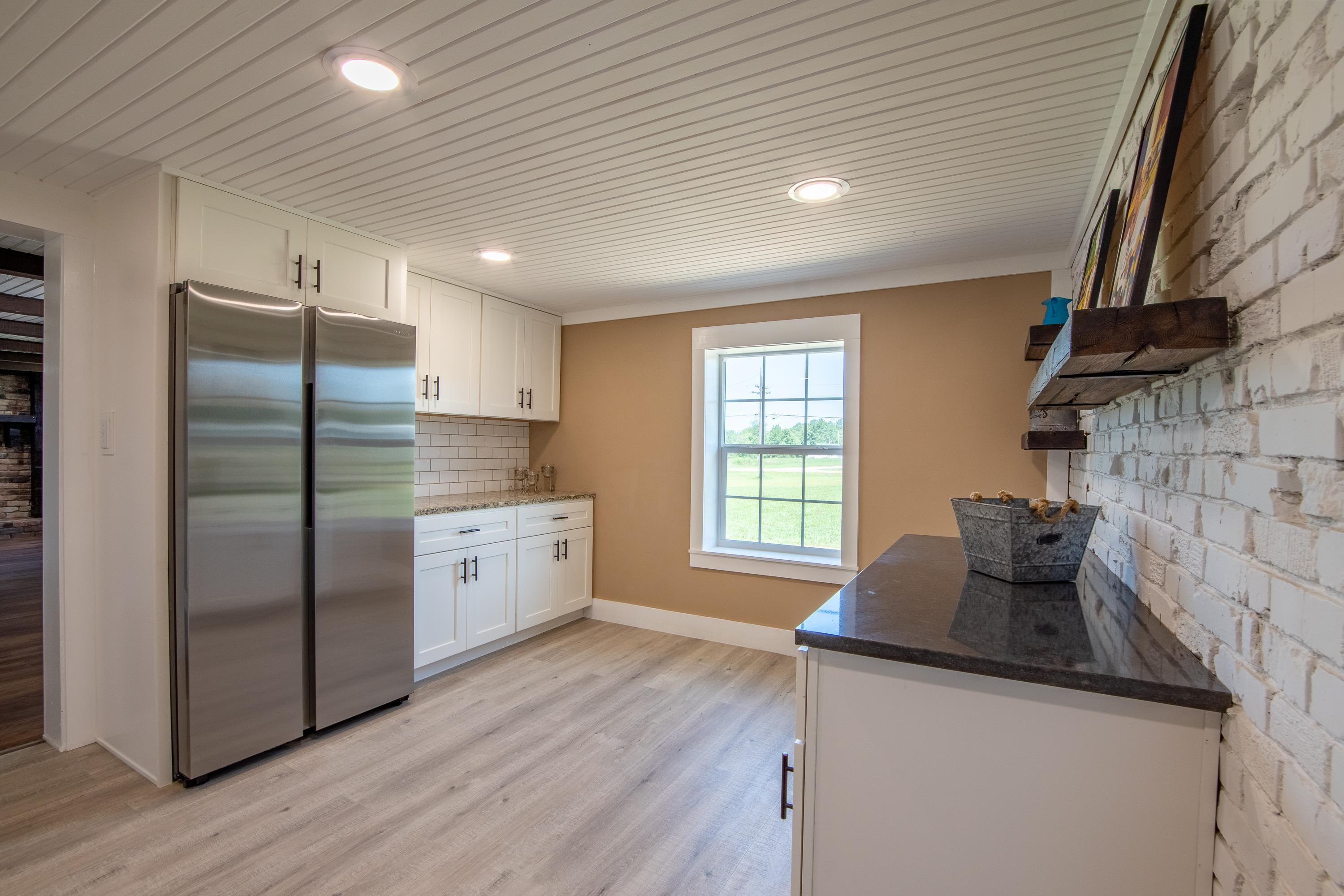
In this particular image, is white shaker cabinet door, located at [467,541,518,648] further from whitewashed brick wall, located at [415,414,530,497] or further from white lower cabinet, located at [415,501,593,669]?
whitewashed brick wall, located at [415,414,530,497]

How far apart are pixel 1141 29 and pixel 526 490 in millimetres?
4023

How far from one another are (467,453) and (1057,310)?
3.55 m

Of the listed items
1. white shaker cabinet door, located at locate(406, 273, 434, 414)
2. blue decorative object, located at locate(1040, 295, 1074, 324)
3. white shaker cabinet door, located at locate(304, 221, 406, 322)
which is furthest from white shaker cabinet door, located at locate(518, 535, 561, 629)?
blue decorative object, located at locate(1040, 295, 1074, 324)

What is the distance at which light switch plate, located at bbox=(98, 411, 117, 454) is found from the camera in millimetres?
2521

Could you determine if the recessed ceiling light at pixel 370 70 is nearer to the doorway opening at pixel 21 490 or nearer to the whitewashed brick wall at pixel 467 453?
the doorway opening at pixel 21 490

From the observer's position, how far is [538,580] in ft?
13.2

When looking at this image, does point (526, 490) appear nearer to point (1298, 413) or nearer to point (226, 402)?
point (226, 402)

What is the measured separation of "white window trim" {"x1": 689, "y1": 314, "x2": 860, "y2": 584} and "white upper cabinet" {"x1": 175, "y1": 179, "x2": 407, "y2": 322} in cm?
188

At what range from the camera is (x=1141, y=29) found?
4.74 ft

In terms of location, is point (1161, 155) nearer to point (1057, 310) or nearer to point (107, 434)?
point (1057, 310)

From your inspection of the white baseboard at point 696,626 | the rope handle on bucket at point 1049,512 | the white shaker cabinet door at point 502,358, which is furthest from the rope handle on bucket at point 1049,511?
the white shaker cabinet door at point 502,358

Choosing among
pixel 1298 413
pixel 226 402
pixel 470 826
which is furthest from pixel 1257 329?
pixel 226 402

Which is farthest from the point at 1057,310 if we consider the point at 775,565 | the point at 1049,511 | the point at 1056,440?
the point at 775,565

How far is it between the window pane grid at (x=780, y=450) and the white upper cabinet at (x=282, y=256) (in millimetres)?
2137
